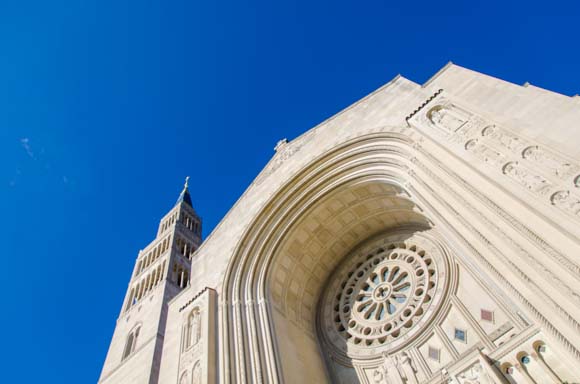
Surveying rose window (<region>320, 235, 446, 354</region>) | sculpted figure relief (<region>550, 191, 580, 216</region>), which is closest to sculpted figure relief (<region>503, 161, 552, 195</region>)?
sculpted figure relief (<region>550, 191, 580, 216</region>)

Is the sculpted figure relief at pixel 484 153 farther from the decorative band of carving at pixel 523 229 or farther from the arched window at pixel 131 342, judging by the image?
the arched window at pixel 131 342

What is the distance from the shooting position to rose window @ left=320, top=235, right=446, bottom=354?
35.8ft

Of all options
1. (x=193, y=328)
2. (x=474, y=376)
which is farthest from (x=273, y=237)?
(x=474, y=376)

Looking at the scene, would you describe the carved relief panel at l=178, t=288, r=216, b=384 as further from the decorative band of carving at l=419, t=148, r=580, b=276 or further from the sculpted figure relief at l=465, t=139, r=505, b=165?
the sculpted figure relief at l=465, t=139, r=505, b=165

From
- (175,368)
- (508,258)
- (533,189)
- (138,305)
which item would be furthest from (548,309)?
(138,305)

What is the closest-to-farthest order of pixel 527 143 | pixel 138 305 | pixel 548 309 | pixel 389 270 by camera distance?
pixel 548 309 < pixel 527 143 < pixel 389 270 < pixel 138 305

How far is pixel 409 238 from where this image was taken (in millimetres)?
12570

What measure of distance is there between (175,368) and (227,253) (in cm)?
382

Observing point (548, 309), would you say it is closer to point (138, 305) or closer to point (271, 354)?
point (271, 354)

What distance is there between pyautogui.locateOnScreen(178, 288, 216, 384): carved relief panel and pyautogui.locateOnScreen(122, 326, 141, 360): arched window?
4448 millimetres

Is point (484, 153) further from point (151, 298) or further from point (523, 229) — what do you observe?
point (151, 298)

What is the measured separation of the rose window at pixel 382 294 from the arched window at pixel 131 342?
8030mm

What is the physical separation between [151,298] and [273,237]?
336 inches

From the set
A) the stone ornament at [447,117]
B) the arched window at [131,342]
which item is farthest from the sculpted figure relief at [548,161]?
the arched window at [131,342]
